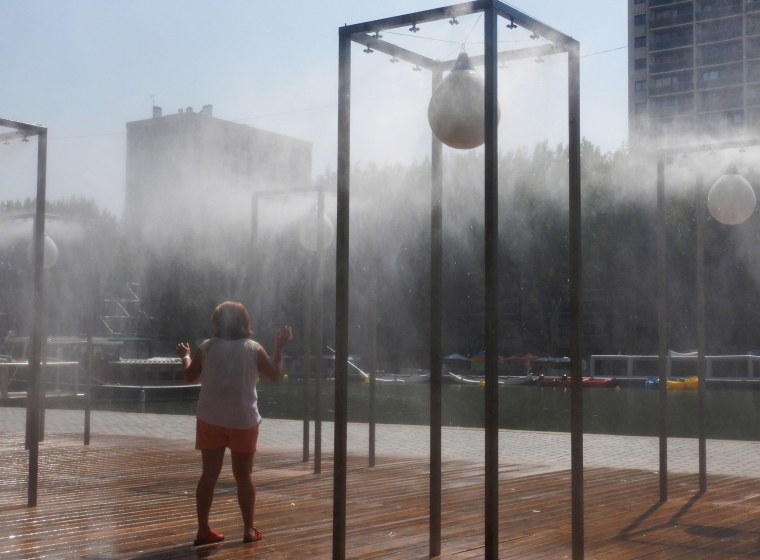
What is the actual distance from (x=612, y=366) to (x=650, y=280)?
6.67 meters

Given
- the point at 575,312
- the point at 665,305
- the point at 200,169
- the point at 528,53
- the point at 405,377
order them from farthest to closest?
the point at 200,169 → the point at 405,377 → the point at 665,305 → the point at 528,53 → the point at 575,312

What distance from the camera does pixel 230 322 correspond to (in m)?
7.00

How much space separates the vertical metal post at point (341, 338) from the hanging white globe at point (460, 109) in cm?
55

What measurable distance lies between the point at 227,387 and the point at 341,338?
3.69ft

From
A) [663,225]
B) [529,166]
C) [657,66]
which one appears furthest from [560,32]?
[657,66]

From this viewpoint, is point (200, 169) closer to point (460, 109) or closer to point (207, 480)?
point (207, 480)

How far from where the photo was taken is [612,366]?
54375mm

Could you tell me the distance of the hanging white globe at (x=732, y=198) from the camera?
10.4 m

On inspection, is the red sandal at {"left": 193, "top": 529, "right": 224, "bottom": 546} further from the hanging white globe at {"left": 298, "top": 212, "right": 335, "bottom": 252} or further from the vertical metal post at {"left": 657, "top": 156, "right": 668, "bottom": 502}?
the hanging white globe at {"left": 298, "top": 212, "right": 335, "bottom": 252}

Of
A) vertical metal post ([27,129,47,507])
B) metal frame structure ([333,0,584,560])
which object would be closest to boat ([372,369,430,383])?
vertical metal post ([27,129,47,507])

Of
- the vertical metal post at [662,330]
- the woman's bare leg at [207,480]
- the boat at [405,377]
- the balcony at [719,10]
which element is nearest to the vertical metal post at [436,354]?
the woman's bare leg at [207,480]

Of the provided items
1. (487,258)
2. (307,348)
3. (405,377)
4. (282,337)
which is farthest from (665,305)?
(405,377)

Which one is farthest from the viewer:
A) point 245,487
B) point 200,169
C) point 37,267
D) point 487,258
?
point 200,169

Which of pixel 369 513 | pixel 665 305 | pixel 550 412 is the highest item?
pixel 665 305
